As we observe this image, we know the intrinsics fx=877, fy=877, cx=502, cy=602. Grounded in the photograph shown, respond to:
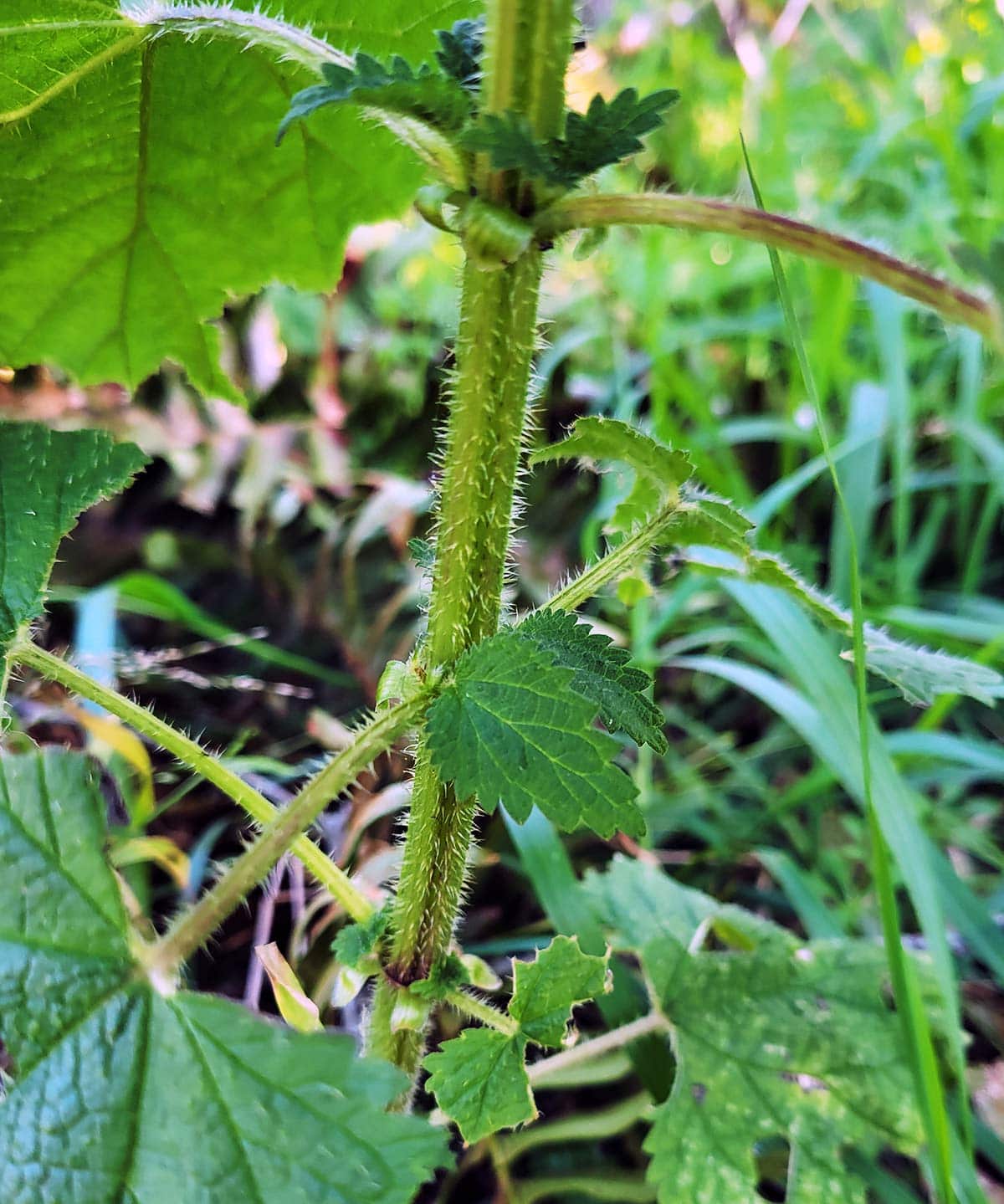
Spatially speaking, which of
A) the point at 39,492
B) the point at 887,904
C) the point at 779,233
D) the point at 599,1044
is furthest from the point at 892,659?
the point at 39,492

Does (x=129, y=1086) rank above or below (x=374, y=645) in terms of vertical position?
below

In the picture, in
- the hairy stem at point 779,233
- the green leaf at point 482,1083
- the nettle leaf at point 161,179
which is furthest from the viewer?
the nettle leaf at point 161,179

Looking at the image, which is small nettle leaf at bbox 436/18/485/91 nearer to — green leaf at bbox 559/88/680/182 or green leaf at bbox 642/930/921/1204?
green leaf at bbox 559/88/680/182

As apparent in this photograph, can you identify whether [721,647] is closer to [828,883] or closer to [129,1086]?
[828,883]

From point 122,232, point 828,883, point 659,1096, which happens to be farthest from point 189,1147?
point 828,883

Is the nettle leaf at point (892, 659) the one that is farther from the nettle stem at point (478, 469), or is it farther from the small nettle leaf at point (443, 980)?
the small nettle leaf at point (443, 980)

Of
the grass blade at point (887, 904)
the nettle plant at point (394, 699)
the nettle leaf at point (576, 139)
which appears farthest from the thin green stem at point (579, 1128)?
the nettle leaf at point (576, 139)
